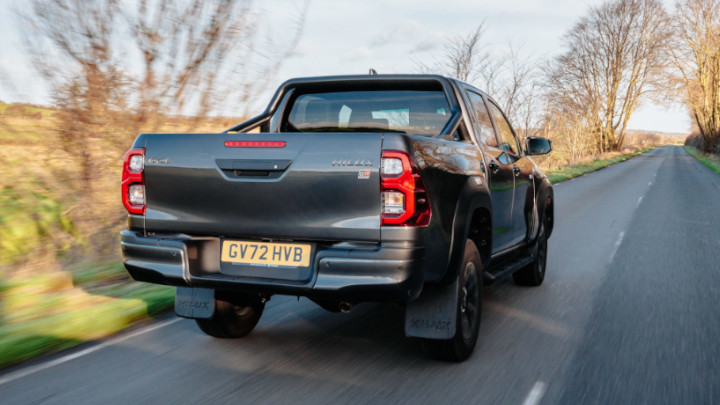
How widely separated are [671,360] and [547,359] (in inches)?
32.1

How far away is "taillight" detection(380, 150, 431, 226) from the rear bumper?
14 cm

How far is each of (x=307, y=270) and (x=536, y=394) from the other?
145 cm

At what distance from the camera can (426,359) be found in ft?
13.0

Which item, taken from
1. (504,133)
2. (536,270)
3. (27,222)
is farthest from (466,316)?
(27,222)

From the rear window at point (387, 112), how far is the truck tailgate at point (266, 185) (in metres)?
1.19

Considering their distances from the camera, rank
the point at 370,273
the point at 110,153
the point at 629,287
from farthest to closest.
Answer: the point at 110,153
the point at 629,287
the point at 370,273

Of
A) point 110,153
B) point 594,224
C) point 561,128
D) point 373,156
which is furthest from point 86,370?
point 561,128

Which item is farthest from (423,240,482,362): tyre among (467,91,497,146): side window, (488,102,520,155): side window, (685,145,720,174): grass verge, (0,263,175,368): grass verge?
(685,145,720,174): grass verge

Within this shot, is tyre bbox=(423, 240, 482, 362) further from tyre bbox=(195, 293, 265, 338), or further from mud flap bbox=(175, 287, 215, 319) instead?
mud flap bbox=(175, 287, 215, 319)

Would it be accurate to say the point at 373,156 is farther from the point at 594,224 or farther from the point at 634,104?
the point at 634,104

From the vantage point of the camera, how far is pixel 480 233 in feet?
14.3

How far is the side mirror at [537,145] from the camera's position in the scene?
583 cm

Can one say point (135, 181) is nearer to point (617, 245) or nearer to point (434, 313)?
point (434, 313)

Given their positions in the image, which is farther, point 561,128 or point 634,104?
point 634,104
